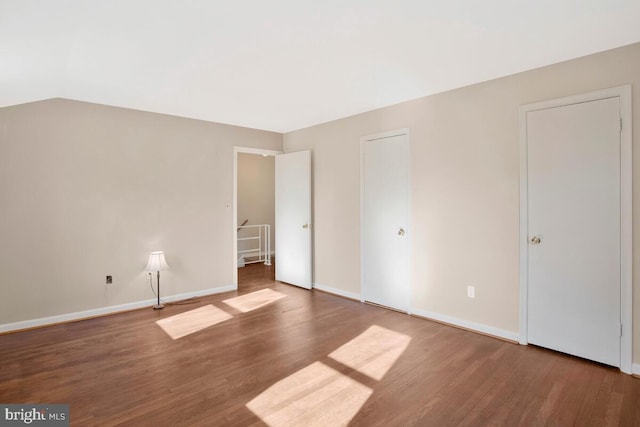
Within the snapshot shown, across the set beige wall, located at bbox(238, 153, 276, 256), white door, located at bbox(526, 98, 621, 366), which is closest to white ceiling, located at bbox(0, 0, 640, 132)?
white door, located at bbox(526, 98, 621, 366)

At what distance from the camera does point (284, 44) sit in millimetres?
2348

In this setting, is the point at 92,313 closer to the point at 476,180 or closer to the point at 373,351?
the point at 373,351

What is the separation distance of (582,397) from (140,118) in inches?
197

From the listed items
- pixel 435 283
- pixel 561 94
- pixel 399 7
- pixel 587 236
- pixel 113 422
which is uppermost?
pixel 399 7

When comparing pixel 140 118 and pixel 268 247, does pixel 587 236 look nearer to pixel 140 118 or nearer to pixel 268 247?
pixel 140 118

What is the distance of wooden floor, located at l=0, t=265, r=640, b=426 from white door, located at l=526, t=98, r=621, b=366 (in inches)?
10.4

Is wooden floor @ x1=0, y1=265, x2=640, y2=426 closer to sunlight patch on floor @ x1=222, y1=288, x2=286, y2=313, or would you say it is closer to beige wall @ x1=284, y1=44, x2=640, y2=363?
beige wall @ x1=284, y1=44, x2=640, y2=363

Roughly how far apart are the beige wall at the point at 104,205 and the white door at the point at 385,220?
2.06 m

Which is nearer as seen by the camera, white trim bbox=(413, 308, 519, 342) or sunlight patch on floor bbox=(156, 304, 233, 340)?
white trim bbox=(413, 308, 519, 342)

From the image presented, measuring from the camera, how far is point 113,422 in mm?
1920

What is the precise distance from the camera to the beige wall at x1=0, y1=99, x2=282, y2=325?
3.33 m

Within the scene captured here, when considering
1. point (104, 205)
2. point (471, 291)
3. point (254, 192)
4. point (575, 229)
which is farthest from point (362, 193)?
point (254, 192)

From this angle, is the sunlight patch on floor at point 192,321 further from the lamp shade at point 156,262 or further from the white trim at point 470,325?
the white trim at point 470,325

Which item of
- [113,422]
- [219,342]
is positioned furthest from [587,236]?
[113,422]
